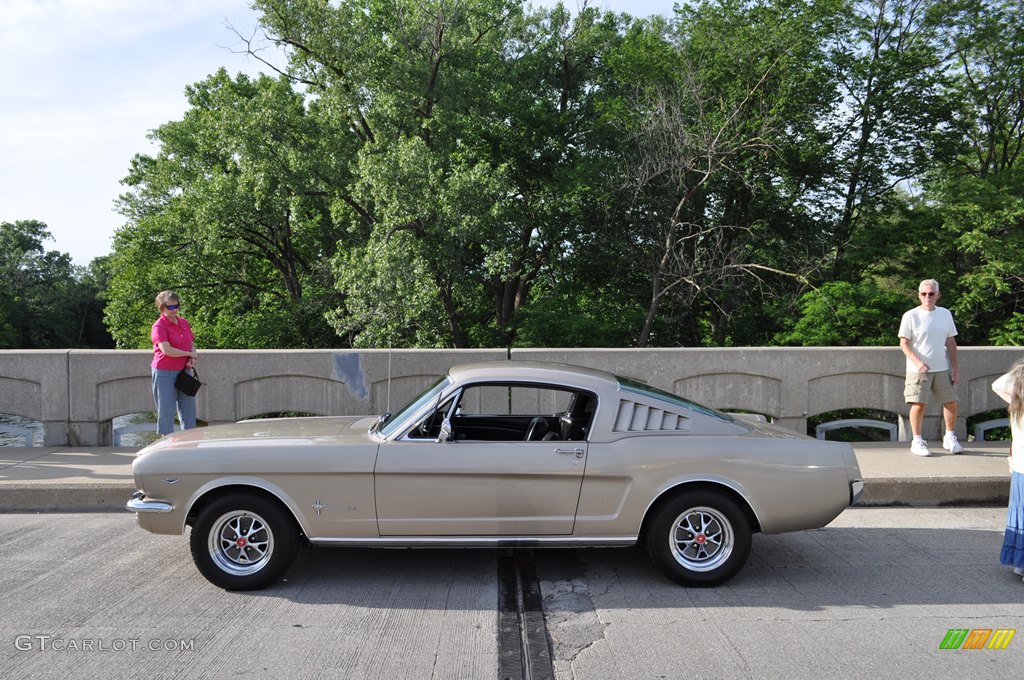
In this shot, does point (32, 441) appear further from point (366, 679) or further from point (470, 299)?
point (470, 299)

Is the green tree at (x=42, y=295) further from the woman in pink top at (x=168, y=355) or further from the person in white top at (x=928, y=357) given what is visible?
the person in white top at (x=928, y=357)

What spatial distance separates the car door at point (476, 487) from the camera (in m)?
4.93

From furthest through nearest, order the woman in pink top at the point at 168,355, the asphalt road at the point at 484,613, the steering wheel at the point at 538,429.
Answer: the woman in pink top at the point at 168,355 → the steering wheel at the point at 538,429 → the asphalt road at the point at 484,613

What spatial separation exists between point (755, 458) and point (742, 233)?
18465mm

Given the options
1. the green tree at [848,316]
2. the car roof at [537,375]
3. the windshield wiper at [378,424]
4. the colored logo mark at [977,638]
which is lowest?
the colored logo mark at [977,638]

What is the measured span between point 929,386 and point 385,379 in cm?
589

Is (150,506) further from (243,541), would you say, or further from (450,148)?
(450,148)

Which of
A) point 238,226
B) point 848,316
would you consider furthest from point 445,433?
point 238,226

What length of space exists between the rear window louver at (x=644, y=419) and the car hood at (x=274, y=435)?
→ 1.63 metres

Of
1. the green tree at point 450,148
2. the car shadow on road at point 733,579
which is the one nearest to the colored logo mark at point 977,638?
the car shadow on road at point 733,579

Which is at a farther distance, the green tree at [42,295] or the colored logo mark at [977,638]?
the green tree at [42,295]

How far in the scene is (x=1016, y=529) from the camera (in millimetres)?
5164

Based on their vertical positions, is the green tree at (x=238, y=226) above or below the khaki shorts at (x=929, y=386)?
above

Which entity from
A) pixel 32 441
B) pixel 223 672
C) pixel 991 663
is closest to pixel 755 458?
pixel 991 663
